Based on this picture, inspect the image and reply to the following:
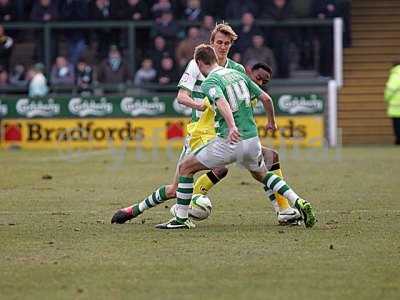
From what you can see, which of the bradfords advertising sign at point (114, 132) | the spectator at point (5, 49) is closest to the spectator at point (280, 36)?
the bradfords advertising sign at point (114, 132)

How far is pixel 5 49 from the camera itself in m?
28.9

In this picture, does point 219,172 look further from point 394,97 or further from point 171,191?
point 394,97

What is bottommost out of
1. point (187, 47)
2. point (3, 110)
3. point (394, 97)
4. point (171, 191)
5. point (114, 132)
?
point (114, 132)

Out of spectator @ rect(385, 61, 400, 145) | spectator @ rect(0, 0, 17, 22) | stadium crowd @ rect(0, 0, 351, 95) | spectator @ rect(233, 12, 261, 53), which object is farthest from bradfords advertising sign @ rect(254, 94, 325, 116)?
spectator @ rect(0, 0, 17, 22)

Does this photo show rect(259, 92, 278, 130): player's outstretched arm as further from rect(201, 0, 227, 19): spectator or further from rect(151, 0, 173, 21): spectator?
rect(201, 0, 227, 19): spectator

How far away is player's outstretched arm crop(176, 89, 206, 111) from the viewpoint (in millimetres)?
11898

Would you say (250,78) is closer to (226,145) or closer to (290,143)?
(226,145)

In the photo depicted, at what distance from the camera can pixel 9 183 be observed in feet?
58.7

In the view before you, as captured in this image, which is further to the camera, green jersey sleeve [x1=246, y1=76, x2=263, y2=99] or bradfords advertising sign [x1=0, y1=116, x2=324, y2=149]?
bradfords advertising sign [x1=0, y1=116, x2=324, y2=149]

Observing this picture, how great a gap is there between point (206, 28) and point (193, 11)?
1087 millimetres

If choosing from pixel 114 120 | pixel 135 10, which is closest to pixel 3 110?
pixel 114 120

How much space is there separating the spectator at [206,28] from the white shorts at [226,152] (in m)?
16.6

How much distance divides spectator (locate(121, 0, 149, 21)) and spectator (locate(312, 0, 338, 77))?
4200 mm

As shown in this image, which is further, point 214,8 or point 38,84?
point 214,8
